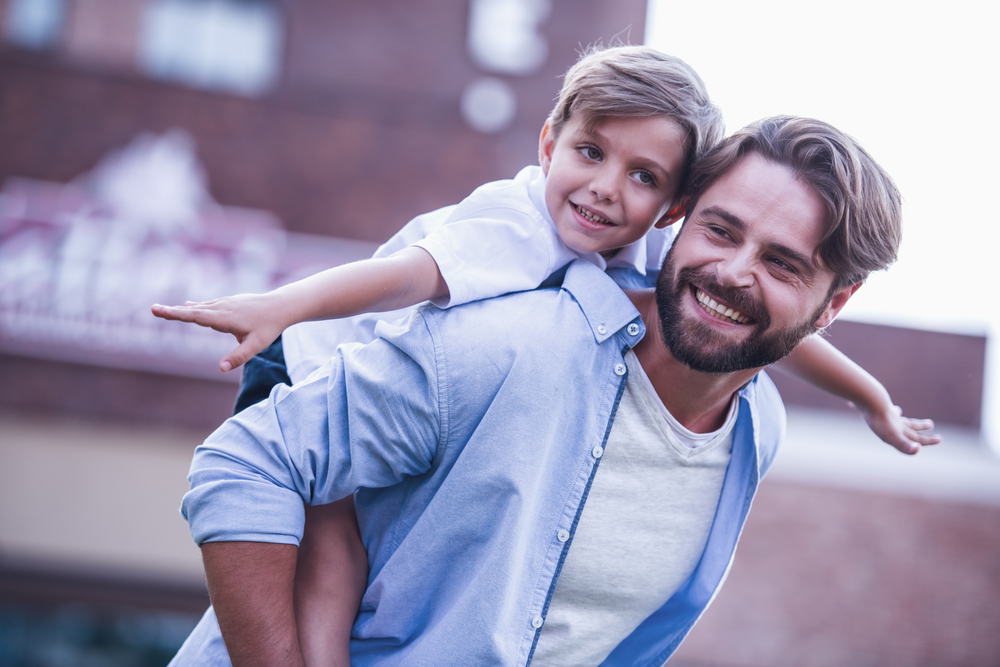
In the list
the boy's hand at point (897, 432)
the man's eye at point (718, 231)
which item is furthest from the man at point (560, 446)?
the boy's hand at point (897, 432)

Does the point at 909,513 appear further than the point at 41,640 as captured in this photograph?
Yes

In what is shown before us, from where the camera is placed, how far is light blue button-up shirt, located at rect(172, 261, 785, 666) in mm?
1344

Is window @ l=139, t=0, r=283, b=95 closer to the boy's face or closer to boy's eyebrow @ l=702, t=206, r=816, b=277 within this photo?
the boy's face

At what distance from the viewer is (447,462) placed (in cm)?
145

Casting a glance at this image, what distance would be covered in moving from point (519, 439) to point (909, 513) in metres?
8.05

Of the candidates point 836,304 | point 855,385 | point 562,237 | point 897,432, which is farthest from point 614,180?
point 897,432

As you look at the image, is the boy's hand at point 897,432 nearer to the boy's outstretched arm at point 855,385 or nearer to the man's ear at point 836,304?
the boy's outstretched arm at point 855,385

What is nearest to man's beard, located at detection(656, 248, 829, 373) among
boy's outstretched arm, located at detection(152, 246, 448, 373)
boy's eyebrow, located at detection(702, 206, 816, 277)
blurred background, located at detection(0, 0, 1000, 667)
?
boy's eyebrow, located at detection(702, 206, 816, 277)

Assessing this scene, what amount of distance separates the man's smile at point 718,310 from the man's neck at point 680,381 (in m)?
0.10

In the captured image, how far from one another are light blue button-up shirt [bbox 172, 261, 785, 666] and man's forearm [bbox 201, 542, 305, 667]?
34mm

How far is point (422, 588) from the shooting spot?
1467 millimetres

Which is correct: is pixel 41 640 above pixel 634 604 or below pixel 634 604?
below

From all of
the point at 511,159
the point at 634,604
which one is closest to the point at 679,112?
the point at 634,604

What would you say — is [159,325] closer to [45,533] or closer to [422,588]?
[45,533]
